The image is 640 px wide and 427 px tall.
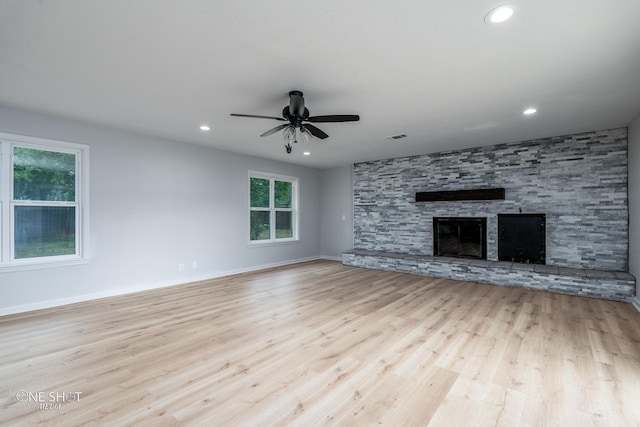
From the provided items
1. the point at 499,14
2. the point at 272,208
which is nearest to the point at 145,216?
the point at 272,208

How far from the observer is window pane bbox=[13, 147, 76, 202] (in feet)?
12.3

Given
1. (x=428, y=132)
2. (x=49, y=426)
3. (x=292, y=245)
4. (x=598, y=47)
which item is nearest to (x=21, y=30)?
(x=49, y=426)

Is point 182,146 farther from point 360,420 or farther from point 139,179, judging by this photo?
point 360,420

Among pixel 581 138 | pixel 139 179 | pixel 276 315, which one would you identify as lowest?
pixel 276 315

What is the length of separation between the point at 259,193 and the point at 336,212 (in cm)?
220

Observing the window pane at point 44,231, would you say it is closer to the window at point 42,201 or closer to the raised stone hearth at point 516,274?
the window at point 42,201

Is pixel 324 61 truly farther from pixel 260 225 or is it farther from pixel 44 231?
pixel 260 225

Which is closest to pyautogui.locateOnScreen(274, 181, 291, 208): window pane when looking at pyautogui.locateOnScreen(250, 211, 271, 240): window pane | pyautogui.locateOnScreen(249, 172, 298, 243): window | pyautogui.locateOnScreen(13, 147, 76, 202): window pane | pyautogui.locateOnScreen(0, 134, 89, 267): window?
pyautogui.locateOnScreen(249, 172, 298, 243): window

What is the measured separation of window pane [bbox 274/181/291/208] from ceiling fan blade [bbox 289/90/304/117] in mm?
4094

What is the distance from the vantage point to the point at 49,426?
1.65 metres

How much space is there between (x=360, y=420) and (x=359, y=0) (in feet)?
8.17

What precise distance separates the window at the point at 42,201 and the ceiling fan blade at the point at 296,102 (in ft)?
10.5

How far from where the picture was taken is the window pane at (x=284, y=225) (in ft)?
23.2

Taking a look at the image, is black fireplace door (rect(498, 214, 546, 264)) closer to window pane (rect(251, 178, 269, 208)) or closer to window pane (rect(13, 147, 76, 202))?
window pane (rect(251, 178, 269, 208))
